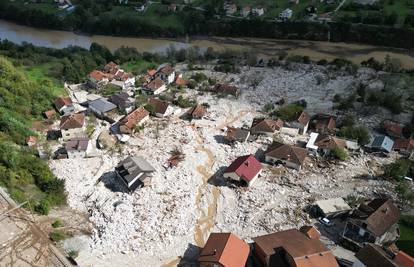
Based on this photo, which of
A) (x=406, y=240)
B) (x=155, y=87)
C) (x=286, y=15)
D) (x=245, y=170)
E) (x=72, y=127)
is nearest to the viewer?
(x=406, y=240)

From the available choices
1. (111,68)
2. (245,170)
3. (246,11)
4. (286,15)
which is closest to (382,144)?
(245,170)

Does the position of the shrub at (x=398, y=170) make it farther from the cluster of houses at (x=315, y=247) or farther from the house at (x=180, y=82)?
the house at (x=180, y=82)

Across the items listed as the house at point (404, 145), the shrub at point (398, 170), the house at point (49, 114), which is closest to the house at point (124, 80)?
the house at point (49, 114)

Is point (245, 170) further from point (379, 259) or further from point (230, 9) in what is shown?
point (230, 9)

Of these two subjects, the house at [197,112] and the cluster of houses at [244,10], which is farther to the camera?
the cluster of houses at [244,10]

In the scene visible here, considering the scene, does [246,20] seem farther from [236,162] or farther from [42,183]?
[42,183]

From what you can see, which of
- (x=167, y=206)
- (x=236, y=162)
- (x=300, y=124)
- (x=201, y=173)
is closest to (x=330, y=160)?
(x=300, y=124)

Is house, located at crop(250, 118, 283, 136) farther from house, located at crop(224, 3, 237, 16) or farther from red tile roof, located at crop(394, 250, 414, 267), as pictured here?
house, located at crop(224, 3, 237, 16)
